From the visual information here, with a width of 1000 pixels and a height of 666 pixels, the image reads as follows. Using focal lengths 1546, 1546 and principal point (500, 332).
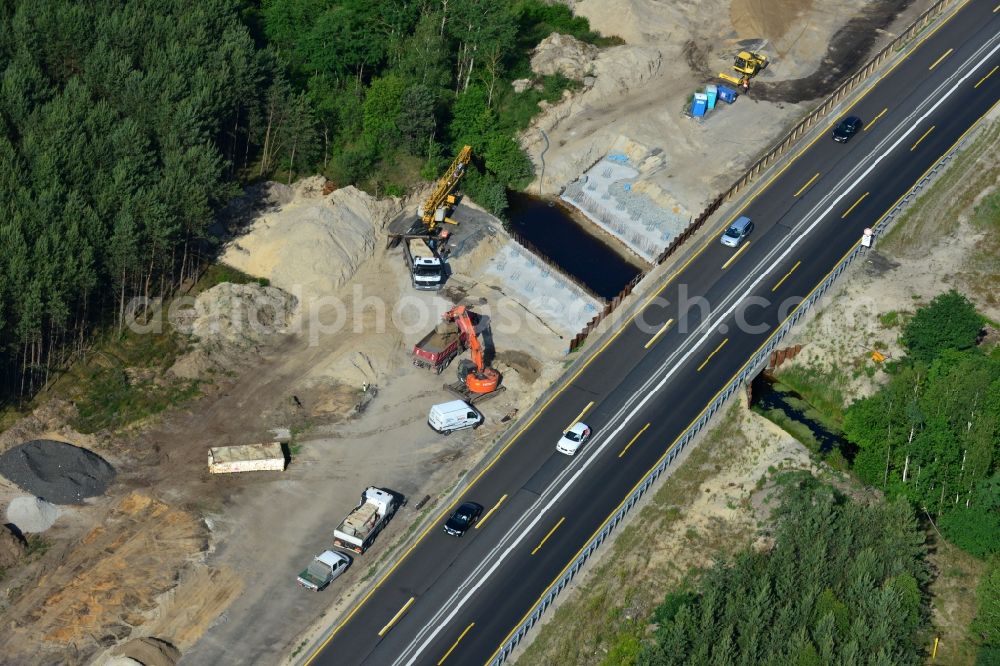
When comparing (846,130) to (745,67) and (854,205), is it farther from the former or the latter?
(745,67)

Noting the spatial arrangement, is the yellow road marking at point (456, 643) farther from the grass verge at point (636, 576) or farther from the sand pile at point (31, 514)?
the sand pile at point (31, 514)

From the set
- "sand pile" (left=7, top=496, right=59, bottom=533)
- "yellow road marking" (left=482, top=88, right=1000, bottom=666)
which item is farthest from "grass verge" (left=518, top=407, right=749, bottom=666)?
"sand pile" (left=7, top=496, right=59, bottom=533)

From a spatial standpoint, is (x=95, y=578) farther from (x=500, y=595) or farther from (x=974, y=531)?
(x=974, y=531)

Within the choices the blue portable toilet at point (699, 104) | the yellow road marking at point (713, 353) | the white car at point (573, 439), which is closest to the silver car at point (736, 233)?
the yellow road marking at point (713, 353)

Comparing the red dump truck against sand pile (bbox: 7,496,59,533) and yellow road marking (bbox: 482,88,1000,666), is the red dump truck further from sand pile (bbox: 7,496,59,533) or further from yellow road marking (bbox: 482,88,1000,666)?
sand pile (bbox: 7,496,59,533)

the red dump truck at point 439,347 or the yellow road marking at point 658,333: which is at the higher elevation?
the yellow road marking at point 658,333
